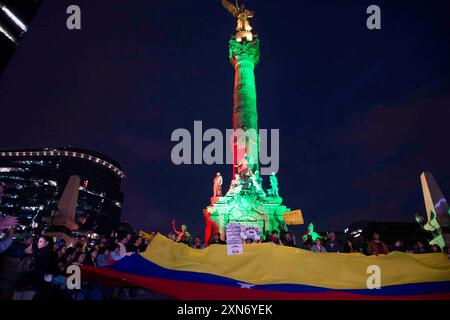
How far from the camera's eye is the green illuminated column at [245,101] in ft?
120

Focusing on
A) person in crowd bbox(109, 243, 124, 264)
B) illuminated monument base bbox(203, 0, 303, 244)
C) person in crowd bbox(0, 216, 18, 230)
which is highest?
illuminated monument base bbox(203, 0, 303, 244)

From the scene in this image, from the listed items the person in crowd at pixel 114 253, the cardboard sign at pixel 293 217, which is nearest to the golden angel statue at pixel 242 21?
the cardboard sign at pixel 293 217

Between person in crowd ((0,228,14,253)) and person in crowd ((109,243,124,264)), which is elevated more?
person in crowd ((0,228,14,253))

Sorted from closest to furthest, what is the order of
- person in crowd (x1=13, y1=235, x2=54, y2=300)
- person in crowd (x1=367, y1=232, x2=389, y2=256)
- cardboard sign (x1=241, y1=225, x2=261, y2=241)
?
person in crowd (x1=13, y1=235, x2=54, y2=300), person in crowd (x1=367, y1=232, x2=389, y2=256), cardboard sign (x1=241, y1=225, x2=261, y2=241)

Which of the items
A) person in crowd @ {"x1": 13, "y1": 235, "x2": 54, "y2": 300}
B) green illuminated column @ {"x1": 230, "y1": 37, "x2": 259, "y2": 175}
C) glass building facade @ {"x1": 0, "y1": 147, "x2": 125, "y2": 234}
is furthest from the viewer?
glass building facade @ {"x1": 0, "y1": 147, "x2": 125, "y2": 234}

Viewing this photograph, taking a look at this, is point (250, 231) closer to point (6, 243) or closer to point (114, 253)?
point (114, 253)

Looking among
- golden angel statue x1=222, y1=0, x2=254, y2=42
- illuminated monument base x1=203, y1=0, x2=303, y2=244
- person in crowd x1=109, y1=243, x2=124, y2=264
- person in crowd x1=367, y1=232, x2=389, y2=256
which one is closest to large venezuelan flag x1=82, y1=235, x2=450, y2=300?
person in crowd x1=109, y1=243, x2=124, y2=264

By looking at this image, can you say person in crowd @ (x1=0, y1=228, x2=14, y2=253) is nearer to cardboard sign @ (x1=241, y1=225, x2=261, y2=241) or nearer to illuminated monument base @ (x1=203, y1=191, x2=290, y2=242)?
cardboard sign @ (x1=241, y1=225, x2=261, y2=241)

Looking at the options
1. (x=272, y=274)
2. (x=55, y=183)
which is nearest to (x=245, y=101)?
(x=272, y=274)

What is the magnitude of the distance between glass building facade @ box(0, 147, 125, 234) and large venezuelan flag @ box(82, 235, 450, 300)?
96059mm

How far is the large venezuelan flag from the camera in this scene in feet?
23.0

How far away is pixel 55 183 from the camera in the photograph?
350 ft
